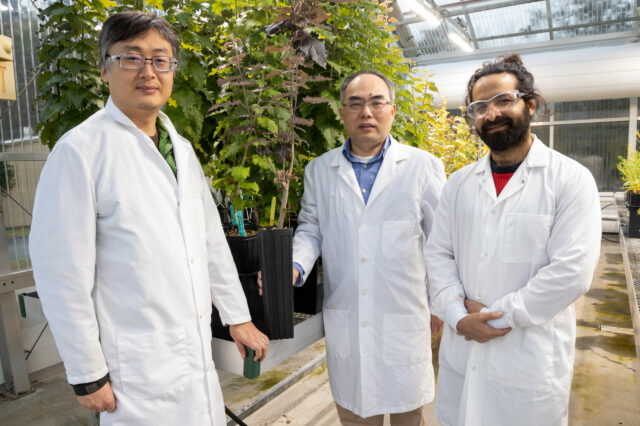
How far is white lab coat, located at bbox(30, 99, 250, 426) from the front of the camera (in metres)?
0.98

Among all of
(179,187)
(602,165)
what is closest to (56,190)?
(179,187)

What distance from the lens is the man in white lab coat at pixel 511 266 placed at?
4.07 feet

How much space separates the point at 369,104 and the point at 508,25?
8.11 m

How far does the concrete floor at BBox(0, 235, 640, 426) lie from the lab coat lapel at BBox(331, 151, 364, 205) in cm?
103

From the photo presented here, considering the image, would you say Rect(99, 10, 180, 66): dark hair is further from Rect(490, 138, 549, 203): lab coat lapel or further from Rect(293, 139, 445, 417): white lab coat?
Rect(490, 138, 549, 203): lab coat lapel

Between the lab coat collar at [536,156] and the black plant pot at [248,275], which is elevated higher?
the lab coat collar at [536,156]

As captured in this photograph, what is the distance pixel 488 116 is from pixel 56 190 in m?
1.19

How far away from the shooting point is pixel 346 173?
171cm

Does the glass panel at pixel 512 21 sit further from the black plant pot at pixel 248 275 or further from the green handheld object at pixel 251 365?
the green handheld object at pixel 251 365

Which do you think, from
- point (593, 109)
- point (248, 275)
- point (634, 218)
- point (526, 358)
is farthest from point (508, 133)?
point (593, 109)

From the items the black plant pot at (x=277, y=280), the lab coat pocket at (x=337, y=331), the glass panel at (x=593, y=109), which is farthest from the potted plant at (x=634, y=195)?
the black plant pot at (x=277, y=280)

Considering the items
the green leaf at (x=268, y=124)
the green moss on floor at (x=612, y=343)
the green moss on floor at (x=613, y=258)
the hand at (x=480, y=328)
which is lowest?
the green moss on floor at (x=612, y=343)

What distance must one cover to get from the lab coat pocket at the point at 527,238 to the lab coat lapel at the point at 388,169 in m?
0.48

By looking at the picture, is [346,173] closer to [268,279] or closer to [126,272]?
[268,279]
